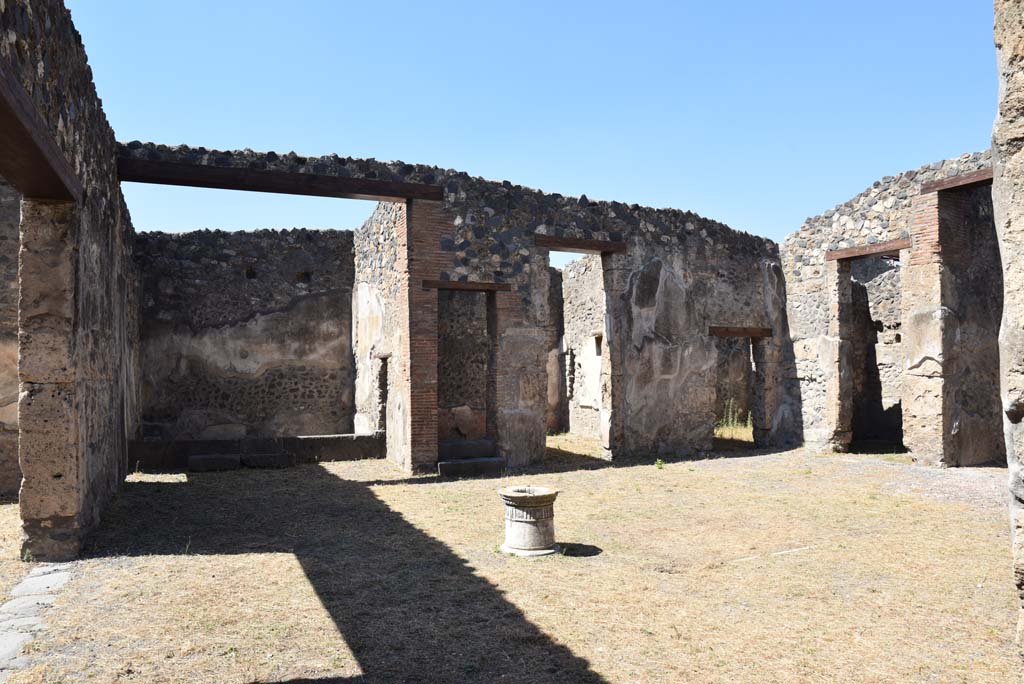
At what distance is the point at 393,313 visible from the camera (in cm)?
1143

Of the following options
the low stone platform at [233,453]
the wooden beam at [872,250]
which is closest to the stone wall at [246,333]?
the low stone platform at [233,453]

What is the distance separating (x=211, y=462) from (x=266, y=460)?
2.51 feet

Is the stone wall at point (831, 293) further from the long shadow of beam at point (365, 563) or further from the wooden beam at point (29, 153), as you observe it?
the wooden beam at point (29, 153)

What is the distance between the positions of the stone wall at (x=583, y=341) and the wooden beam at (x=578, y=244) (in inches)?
85.4

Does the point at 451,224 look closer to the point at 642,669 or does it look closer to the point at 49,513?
the point at 49,513

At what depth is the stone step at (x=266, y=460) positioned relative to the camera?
10.8m

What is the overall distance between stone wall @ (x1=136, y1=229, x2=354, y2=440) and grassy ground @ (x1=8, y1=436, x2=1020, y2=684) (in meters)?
5.01

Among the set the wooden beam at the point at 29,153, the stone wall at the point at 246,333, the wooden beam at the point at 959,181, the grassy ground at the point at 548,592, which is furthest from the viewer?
the stone wall at the point at 246,333

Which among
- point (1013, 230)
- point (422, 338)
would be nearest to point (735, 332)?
point (422, 338)

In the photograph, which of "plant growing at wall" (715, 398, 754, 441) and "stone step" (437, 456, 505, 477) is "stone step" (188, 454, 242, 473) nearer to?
"stone step" (437, 456, 505, 477)

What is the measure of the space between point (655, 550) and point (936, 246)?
287 inches

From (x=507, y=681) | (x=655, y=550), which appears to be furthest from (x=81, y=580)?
(x=655, y=550)

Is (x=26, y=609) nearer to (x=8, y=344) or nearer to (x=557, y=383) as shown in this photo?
(x=8, y=344)

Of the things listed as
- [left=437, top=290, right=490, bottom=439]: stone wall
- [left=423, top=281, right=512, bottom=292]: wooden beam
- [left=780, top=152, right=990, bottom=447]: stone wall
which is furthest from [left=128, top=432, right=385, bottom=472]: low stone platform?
[left=780, top=152, right=990, bottom=447]: stone wall
